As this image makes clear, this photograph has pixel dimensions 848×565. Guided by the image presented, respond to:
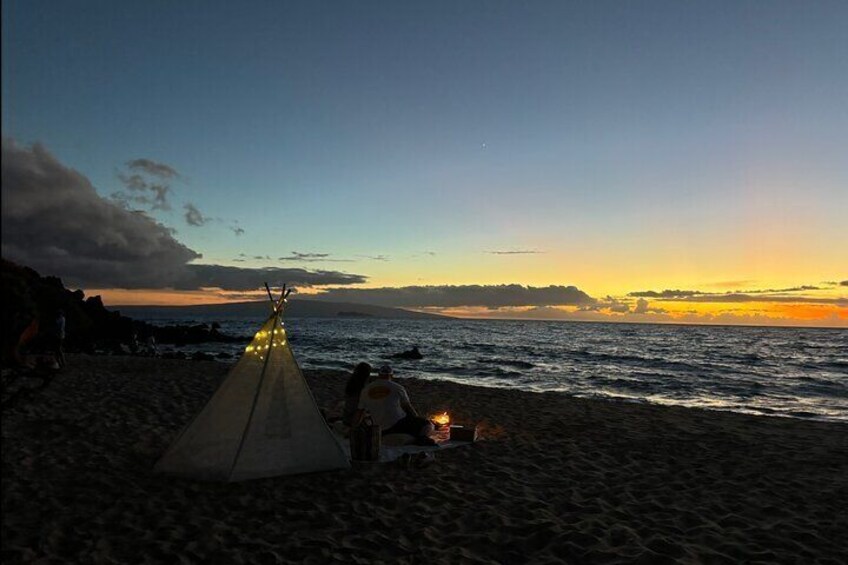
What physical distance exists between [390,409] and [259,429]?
2812mm

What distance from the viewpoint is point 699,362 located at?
46750mm

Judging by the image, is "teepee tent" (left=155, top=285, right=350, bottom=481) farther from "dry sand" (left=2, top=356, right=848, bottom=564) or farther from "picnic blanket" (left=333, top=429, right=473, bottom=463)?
"picnic blanket" (left=333, top=429, right=473, bottom=463)

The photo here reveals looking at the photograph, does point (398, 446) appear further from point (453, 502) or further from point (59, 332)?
point (59, 332)

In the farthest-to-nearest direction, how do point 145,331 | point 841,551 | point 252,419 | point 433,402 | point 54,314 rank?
point 145,331, point 54,314, point 433,402, point 252,419, point 841,551

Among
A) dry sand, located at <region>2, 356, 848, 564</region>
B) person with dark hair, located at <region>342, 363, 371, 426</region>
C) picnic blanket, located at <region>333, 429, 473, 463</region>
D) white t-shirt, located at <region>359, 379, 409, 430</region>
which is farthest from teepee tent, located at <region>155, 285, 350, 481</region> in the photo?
person with dark hair, located at <region>342, 363, 371, 426</region>

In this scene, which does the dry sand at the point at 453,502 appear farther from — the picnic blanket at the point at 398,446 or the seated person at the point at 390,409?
the seated person at the point at 390,409

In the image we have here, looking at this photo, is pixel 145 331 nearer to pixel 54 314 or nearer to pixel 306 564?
pixel 54 314

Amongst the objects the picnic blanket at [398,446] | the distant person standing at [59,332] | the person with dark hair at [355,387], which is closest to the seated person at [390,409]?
the picnic blanket at [398,446]

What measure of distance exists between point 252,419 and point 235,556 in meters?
2.88

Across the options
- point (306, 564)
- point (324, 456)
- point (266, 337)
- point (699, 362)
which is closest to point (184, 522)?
point (306, 564)

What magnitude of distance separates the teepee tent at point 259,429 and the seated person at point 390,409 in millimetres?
1609

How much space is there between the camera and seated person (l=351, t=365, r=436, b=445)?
10766mm

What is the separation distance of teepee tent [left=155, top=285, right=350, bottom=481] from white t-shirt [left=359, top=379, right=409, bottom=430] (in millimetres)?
1596

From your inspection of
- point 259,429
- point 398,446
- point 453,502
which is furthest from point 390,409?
point 453,502
